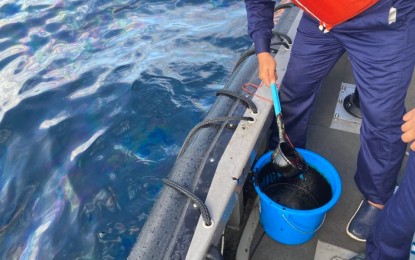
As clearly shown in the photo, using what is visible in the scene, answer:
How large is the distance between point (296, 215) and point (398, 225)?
0.48 meters

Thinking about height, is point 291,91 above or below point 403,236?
above

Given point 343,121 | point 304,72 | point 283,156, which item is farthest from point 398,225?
point 343,121

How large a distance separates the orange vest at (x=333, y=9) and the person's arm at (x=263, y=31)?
11.9 inches

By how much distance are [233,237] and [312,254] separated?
1.55 ft

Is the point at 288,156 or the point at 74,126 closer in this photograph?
the point at 288,156

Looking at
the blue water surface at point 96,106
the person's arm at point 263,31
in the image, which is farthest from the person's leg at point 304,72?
the blue water surface at point 96,106

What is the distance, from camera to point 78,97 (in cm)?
397

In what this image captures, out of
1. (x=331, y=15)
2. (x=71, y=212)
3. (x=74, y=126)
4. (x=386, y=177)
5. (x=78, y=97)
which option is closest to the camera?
(x=331, y=15)

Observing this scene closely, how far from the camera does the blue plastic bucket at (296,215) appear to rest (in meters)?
1.98

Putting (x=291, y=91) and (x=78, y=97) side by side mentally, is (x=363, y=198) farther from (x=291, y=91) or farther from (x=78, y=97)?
(x=78, y=97)

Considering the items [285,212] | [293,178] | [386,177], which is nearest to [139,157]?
[293,178]

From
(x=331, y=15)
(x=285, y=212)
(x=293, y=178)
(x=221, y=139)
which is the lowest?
(x=293, y=178)

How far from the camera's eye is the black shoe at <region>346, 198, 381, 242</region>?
87.4 inches

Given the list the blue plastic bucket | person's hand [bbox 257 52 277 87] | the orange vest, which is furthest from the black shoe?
the orange vest
